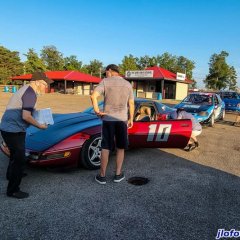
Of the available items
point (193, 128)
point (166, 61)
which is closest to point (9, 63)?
point (166, 61)

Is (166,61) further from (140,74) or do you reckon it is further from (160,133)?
(160,133)

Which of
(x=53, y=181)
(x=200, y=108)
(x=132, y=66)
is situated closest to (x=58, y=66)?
(x=132, y=66)

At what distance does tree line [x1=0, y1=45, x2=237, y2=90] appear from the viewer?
60469 mm

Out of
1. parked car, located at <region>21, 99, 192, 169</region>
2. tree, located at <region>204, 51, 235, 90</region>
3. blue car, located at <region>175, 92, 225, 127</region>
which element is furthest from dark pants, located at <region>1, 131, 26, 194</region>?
tree, located at <region>204, 51, 235, 90</region>

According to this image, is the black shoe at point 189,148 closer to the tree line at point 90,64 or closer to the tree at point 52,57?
the tree line at point 90,64

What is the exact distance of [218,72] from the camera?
70250 millimetres

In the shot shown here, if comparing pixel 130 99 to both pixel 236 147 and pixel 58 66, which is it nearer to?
pixel 236 147

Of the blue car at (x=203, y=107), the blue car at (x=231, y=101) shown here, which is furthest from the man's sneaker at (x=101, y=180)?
the blue car at (x=231, y=101)

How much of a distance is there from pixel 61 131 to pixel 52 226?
6.60ft

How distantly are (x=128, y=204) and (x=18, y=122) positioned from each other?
5.88 ft

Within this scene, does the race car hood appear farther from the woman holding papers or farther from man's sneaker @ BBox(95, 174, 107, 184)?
the woman holding papers

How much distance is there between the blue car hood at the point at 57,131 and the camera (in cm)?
442

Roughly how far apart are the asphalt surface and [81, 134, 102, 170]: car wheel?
17cm

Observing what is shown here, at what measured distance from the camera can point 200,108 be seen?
33.9ft
